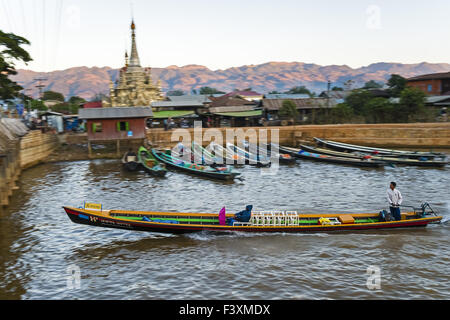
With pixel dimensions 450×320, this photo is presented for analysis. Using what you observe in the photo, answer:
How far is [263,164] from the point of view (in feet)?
112

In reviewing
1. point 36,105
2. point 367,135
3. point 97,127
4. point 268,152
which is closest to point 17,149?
point 97,127

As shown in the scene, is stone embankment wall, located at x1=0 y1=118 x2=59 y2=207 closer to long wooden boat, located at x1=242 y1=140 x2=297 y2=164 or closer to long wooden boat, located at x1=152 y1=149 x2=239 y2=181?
long wooden boat, located at x1=152 y1=149 x2=239 y2=181

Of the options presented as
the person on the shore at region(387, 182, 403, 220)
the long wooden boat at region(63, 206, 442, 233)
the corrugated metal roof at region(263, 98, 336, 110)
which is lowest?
the long wooden boat at region(63, 206, 442, 233)

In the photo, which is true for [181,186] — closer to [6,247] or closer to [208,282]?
[6,247]

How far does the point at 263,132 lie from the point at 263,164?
37.8 ft

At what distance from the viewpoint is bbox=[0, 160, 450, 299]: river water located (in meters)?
12.8

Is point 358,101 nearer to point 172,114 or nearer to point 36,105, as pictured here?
point 172,114

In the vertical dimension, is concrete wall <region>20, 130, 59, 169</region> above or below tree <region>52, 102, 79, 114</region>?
below

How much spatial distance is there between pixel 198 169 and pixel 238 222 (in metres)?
14.5

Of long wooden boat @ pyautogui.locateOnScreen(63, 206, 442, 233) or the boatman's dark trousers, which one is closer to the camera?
long wooden boat @ pyautogui.locateOnScreen(63, 206, 442, 233)

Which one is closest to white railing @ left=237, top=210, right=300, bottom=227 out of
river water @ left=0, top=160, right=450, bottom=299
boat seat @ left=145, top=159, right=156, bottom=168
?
river water @ left=0, top=160, right=450, bottom=299

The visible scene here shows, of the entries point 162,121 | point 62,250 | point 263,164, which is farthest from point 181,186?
point 162,121

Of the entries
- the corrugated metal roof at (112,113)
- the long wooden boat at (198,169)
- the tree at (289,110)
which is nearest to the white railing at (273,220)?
the long wooden boat at (198,169)

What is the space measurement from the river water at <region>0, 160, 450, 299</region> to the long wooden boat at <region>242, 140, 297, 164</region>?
32.1 ft
